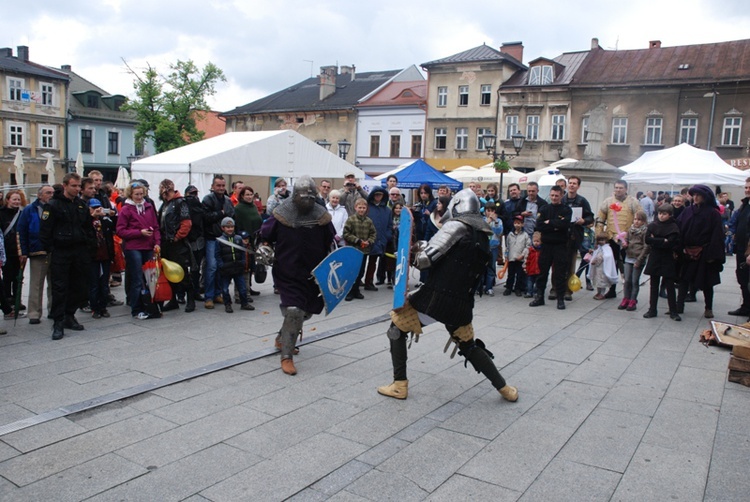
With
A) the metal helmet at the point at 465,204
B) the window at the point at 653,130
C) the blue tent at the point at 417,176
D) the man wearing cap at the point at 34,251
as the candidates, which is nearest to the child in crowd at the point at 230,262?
the man wearing cap at the point at 34,251

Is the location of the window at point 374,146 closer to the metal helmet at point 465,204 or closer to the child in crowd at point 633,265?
the child in crowd at point 633,265

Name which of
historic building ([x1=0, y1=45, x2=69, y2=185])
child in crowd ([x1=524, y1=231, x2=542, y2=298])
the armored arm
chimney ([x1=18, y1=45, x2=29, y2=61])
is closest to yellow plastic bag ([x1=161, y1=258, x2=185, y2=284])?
the armored arm

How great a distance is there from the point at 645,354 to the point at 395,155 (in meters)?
38.2

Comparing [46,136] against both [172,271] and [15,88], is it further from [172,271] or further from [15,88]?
[172,271]

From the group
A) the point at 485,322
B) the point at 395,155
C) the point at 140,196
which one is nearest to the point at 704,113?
the point at 395,155

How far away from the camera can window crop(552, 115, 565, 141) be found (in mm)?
36625

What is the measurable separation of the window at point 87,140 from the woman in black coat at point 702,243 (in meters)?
49.3

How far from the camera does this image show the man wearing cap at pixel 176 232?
8148 mm

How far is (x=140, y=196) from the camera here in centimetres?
759

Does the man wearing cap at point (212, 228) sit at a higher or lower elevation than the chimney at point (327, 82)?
lower

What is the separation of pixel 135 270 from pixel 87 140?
154 feet

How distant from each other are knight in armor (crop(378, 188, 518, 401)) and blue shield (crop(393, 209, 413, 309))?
8cm

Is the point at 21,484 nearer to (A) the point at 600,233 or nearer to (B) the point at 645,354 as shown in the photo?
(B) the point at 645,354

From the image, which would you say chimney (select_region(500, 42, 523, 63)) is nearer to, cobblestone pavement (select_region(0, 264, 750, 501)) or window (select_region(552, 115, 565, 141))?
window (select_region(552, 115, 565, 141))
